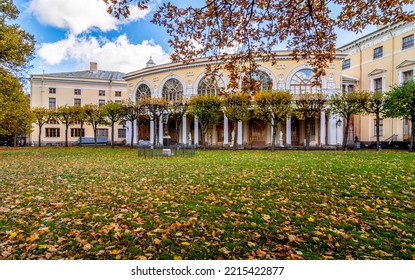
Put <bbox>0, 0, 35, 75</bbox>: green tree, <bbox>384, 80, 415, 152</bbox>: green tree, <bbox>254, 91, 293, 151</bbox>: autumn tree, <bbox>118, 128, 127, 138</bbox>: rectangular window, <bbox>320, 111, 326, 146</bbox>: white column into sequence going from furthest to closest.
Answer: <bbox>118, 128, 127, 138</bbox>: rectangular window
<bbox>320, 111, 326, 146</bbox>: white column
<bbox>254, 91, 293, 151</bbox>: autumn tree
<bbox>384, 80, 415, 152</bbox>: green tree
<bbox>0, 0, 35, 75</bbox>: green tree

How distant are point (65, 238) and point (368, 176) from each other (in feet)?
26.8

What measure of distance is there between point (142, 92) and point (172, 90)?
229 inches

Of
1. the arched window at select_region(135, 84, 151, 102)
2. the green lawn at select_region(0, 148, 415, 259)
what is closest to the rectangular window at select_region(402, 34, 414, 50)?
the green lawn at select_region(0, 148, 415, 259)

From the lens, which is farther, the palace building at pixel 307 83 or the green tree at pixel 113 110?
the green tree at pixel 113 110

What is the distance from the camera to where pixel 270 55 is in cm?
665

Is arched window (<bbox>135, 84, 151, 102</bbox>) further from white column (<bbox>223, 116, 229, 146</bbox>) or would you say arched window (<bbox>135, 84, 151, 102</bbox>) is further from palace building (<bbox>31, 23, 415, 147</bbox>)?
white column (<bbox>223, 116, 229, 146</bbox>)

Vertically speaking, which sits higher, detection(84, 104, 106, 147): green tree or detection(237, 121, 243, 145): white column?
detection(84, 104, 106, 147): green tree

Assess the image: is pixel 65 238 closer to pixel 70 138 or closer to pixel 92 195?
pixel 92 195

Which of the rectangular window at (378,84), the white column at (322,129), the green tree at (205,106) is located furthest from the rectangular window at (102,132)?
the rectangular window at (378,84)

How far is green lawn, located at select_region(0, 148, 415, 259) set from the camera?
330 cm

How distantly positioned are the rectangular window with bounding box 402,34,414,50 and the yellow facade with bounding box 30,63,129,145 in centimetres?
4079

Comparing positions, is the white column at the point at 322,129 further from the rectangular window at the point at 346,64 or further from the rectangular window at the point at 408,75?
the rectangular window at the point at 346,64

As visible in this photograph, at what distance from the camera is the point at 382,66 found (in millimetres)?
29734

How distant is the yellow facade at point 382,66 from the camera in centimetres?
2680
